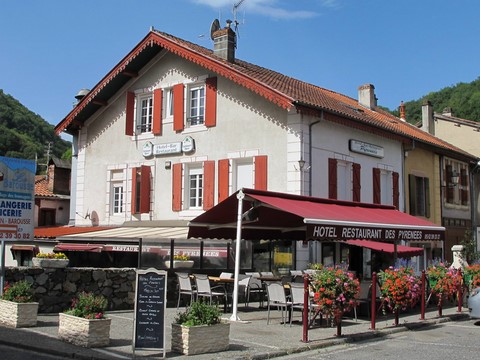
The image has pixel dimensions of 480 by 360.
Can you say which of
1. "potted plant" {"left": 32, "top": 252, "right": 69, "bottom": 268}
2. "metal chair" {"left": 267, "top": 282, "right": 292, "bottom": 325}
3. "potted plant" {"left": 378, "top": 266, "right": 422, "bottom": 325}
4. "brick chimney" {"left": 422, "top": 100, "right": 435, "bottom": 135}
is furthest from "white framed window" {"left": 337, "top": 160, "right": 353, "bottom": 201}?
"brick chimney" {"left": 422, "top": 100, "right": 435, "bottom": 135}

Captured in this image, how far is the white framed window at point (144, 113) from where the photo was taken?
21844mm

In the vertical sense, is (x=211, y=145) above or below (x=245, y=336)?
above

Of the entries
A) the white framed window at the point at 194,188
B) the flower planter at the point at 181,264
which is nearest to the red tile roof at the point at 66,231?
the white framed window at the point at 194,188

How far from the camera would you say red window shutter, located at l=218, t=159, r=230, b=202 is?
19000mm

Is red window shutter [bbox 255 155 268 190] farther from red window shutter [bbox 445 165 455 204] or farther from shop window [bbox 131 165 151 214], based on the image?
red window shutter [bbox 445 165 455 204]

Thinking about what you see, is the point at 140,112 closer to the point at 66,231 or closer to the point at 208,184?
the point at 208,184

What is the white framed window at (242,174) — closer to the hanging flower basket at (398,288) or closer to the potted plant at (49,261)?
the hanging flower basket at (398,288)

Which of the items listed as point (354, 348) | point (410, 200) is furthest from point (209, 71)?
point (354, 348)

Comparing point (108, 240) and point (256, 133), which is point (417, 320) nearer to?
point (256, 133)

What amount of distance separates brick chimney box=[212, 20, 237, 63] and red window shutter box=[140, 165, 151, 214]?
477 cm

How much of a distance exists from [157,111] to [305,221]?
1133 cm

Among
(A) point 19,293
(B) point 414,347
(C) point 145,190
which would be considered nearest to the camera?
(B) point 414,347

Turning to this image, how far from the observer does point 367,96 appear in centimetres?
2738

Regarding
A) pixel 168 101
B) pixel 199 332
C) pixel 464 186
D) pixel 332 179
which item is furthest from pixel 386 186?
pixel 199 332
